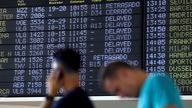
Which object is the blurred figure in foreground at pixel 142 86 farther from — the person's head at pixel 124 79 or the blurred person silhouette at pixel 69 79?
the blurred person silhouette at pixel 69 79

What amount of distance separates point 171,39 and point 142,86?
158 cm

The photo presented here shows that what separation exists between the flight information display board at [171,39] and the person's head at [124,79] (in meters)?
1.52

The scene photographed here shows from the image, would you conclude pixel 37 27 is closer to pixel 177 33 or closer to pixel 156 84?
pixel 177 33

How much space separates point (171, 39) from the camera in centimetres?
315

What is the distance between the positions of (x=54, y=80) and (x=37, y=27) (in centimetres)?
152

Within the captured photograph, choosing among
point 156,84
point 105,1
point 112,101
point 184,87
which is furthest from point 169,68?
point 156,84

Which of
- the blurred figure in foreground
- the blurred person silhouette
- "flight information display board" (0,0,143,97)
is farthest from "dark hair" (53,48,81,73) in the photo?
"flight information display board" (0,0,143,97)

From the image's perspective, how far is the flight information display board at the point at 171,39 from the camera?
3105 millimetres

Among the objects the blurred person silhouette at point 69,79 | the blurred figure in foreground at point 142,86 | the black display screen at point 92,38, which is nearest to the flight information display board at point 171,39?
the black display screen at point 92,38

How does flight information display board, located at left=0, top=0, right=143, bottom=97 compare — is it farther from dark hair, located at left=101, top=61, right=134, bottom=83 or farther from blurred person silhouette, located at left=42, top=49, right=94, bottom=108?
dark hair, located at left=101, top=61, right=134, bottom=83

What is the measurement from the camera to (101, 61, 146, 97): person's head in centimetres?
162

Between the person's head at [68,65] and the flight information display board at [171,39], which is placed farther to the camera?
the flight information display board at [171,39]

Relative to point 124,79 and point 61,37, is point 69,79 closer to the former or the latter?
point 124,79

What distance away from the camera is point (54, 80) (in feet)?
6.38
